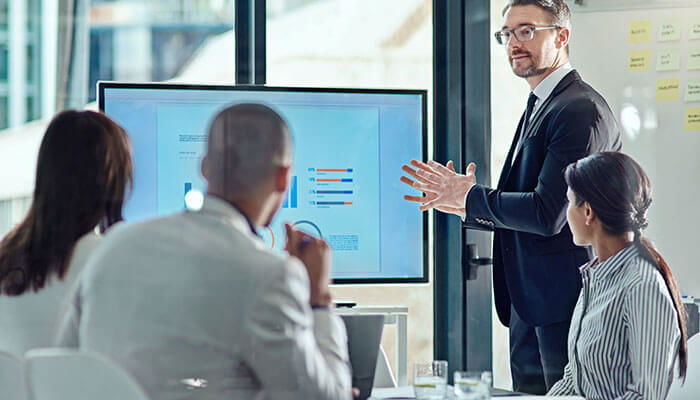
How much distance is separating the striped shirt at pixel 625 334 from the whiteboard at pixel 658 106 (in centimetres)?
58

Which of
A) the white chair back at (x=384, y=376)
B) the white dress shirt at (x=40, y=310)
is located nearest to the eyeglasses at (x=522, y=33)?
the white chair back at (x=384, y=376)

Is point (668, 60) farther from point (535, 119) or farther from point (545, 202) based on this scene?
point (545, 202)

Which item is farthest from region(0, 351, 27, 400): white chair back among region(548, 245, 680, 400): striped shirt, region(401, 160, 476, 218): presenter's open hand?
region(548, 245, 680, 400): striped shirt

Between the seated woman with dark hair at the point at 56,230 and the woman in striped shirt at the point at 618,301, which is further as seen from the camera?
the woman in striped shirt at the point at 618,301

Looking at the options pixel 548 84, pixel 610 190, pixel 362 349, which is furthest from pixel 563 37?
pixel 362 349

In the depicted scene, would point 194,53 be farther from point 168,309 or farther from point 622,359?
point 622,359

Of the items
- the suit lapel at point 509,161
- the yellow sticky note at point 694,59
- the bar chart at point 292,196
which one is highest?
the yellow sticky note at point 694,59

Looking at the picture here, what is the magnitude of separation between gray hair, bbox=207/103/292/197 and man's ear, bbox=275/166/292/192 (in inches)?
0.4

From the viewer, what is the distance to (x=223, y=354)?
5.26 ft

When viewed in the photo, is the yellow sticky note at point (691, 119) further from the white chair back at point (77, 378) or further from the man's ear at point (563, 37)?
the white chair back at point (77, 378)

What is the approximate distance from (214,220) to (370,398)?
0.69m

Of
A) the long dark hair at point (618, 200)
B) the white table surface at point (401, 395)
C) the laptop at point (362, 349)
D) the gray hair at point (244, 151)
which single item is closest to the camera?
the gray hair at point (244, 151)

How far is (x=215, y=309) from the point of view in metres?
1.60

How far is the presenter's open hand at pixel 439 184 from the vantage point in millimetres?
2629
